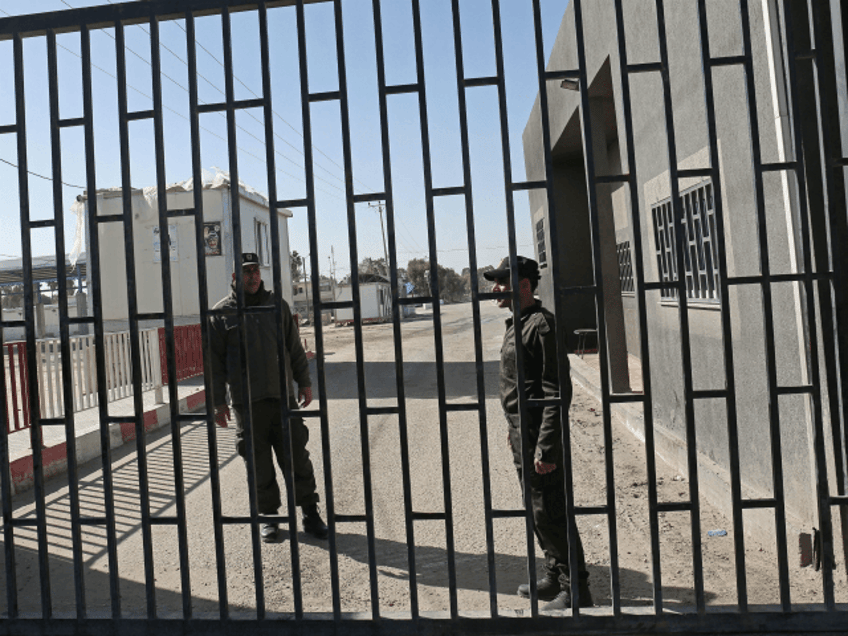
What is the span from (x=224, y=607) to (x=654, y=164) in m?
5.83

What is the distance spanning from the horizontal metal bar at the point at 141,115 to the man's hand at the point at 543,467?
2.66m

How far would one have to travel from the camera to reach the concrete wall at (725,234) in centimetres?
395

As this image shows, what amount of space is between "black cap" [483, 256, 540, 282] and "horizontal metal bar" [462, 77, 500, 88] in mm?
1001

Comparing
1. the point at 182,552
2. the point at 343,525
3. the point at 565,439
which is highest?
the point at 565,439

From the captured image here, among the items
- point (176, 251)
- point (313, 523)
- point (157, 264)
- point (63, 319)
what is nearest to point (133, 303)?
point (63, 319)

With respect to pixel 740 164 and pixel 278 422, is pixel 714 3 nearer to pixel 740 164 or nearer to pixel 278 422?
pixel 740 164

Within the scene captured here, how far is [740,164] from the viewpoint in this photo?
455 cm

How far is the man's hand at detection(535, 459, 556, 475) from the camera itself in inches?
137

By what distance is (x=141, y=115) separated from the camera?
3.17 m

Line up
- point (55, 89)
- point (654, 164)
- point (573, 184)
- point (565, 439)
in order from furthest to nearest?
point (573, 184) → point (654, 164) → point (55, 89) → point (565, 439)

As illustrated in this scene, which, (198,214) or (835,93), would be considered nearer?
(198,214)

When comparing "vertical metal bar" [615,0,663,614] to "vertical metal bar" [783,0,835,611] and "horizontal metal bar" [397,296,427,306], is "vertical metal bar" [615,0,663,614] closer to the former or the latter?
"vertical metal bar" [783,0,835,611]

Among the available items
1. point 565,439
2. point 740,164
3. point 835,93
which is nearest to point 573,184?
point 740,164

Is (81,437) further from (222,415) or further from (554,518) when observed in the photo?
(554,518)
